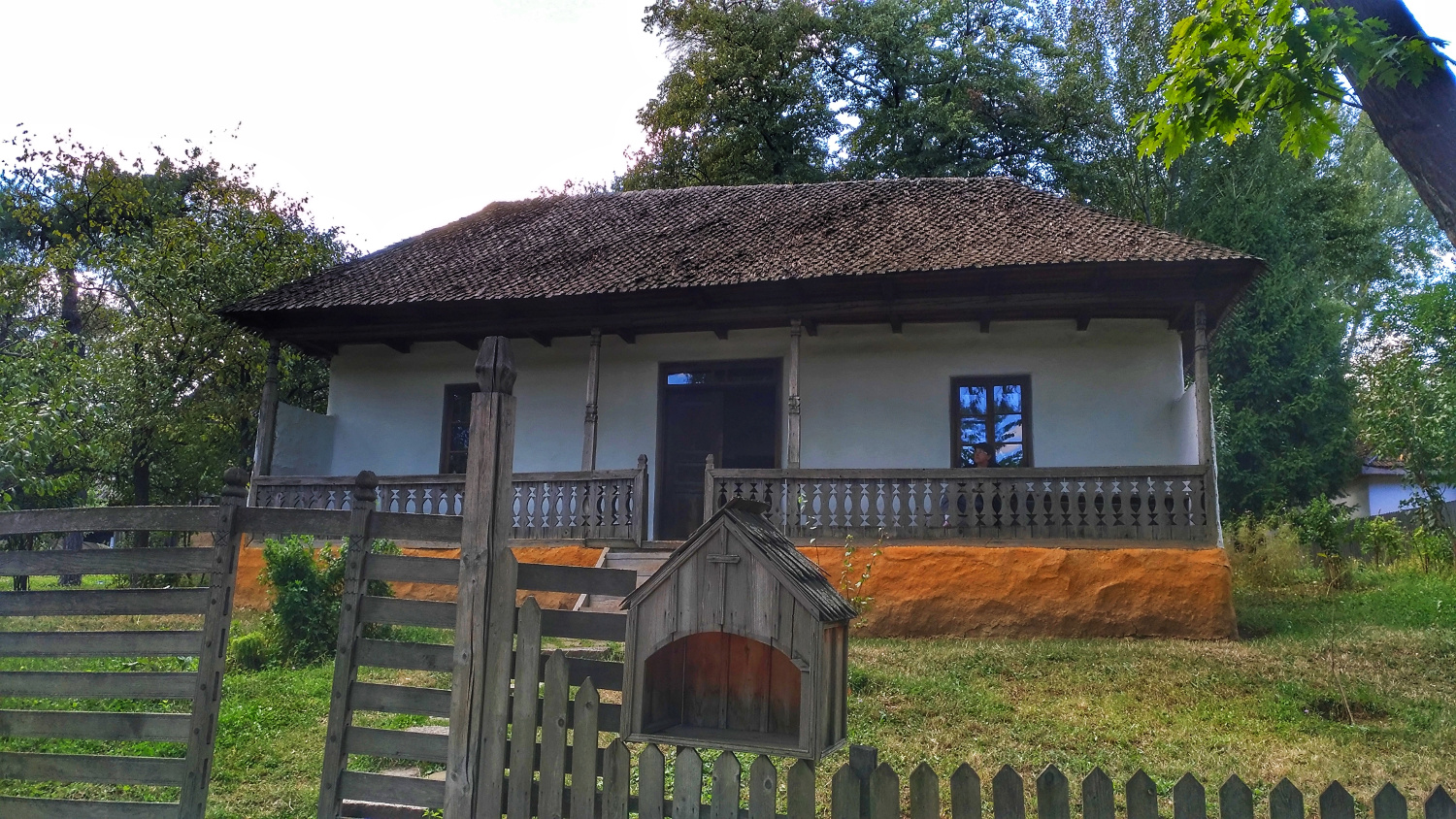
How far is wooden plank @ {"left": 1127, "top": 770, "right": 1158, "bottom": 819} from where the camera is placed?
328 cm

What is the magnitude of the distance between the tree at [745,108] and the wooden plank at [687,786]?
938 inches

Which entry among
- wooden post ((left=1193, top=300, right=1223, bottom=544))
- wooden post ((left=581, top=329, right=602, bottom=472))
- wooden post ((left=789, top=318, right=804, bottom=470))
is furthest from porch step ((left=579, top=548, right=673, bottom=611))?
wooden post ((left=1193, top=300, right=1223, bottom=544))

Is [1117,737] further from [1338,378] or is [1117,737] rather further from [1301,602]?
[1338,378]

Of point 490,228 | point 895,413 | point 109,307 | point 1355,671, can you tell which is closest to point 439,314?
point 490,228

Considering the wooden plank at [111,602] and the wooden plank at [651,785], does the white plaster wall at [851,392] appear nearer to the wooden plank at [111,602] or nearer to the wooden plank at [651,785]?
the wooden plank at [111,602]

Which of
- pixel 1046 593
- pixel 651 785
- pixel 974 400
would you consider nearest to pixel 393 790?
pixel 651 785

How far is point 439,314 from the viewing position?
13922mm

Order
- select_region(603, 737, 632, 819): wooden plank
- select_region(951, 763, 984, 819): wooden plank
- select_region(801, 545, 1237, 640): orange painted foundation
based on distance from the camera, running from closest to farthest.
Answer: select_region(951, 763, 984, 819): wooden plank, select_region(603, 737, 632, 819): wooden plank, select_region(801, 545, 1237, 640): orange painted foundation

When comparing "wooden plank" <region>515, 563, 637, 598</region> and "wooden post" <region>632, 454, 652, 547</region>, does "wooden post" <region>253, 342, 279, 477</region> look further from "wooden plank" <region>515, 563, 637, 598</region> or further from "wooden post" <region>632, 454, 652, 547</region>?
"wooden plank" <region>515, 563, 637, 598</region>

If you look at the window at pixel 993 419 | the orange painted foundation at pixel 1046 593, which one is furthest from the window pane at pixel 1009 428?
the orange painted foundation at pixel 1046 593

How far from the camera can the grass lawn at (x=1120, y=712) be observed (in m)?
5.88

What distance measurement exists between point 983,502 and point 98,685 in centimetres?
889

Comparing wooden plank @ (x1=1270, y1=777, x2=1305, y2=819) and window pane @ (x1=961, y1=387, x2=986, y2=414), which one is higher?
window pane @ (x1=961, y1=387, x2=986, y2=414)

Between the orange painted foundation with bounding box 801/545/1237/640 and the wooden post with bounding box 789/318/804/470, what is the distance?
63.8 inches
